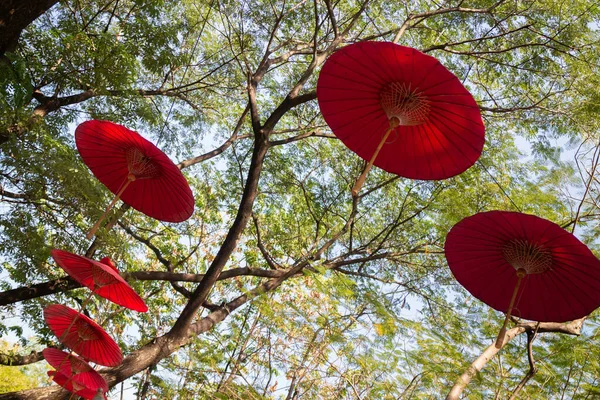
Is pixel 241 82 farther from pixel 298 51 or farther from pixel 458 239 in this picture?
pixel 458 239

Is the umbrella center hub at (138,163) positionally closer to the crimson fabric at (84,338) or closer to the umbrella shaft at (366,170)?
the crimson fabric at (84,338)

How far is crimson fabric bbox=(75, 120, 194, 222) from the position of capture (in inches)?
106

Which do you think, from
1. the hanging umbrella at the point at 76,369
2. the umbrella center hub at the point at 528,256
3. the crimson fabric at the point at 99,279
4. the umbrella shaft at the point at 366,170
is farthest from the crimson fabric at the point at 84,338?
the umbrella center hub at the point at 528,256

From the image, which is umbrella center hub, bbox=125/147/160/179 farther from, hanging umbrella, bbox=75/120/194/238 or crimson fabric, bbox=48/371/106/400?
crimson fabric, bbox=48/371/106/400

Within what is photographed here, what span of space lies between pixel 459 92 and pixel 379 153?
51 centimetres

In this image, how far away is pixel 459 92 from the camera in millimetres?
1976

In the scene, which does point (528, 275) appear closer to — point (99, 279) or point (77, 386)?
point (99, 279)

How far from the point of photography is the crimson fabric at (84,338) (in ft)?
10.4

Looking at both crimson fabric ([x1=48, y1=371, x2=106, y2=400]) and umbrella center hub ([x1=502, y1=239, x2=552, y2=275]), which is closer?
umbrella center hub ([x1=502, y1=239, x2=552, y2=275])

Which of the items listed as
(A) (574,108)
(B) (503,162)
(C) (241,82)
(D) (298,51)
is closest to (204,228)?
(C) (241,82)

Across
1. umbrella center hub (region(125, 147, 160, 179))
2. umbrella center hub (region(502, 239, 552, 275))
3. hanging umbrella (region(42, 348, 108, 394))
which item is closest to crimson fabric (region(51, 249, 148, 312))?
umbrella center hub (region(125, 147, 160, 179))

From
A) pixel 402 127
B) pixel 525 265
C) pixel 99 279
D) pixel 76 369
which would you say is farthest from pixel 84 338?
pixel 525 265

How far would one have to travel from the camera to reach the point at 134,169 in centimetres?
281

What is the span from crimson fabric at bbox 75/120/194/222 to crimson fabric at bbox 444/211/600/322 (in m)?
1.50
